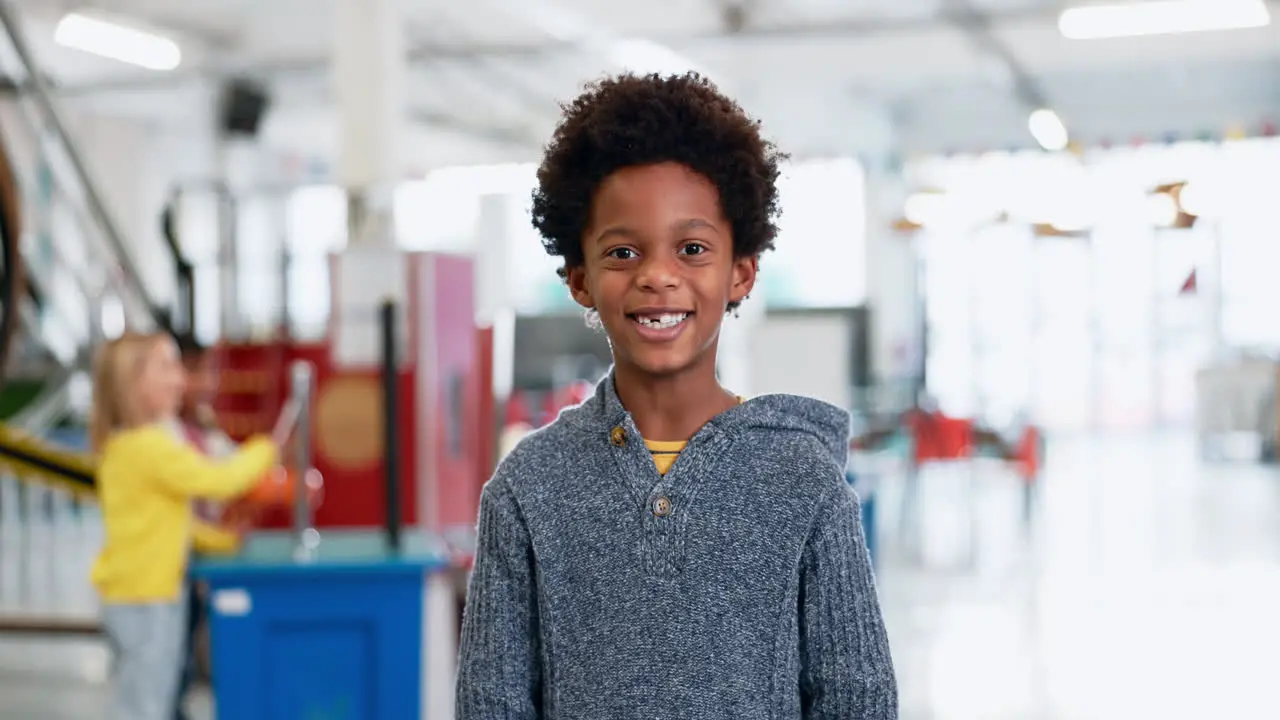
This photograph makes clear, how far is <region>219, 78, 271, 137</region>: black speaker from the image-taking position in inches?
461

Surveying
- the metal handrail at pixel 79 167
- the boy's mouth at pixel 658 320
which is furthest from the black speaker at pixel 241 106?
the boy's mouth at pixel 658 320

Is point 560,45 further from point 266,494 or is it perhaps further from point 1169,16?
point 266,494

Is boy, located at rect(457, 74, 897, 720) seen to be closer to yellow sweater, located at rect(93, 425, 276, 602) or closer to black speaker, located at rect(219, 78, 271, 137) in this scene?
yellow sweater, located at rect(93, 425, 276, 602)

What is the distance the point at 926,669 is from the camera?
4785mm

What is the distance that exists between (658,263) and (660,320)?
5 cm

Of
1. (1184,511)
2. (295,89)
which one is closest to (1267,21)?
(1184,511)

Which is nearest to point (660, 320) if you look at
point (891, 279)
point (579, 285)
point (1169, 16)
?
point (579, 285)

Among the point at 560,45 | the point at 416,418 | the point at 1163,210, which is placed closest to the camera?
the point at 416,418

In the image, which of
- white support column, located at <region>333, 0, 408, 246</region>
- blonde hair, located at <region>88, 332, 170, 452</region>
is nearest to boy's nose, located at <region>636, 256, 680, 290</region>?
blonde hair, located at <region>88, 332, 170, 452</region>

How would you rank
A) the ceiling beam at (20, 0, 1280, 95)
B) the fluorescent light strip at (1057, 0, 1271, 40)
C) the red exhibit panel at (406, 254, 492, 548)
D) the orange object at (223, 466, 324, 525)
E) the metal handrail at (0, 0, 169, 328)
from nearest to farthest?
1. the orange object at (223, 466, 324, 525)
2. the metal handrail at (0, 0, 169, 328)
3. the red exhibit panel at (406, 254, 492, 548)
4. the fluorescent light strip at (1057, 0, 1271, 40)
5. the ceiling beam at (20, 0, 1280, 95)

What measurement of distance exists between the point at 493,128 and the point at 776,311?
8.18 metres

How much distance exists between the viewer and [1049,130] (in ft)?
42.0

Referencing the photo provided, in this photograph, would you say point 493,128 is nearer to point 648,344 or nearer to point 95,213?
point 95,213

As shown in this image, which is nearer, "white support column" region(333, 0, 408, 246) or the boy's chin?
the boy's chin
